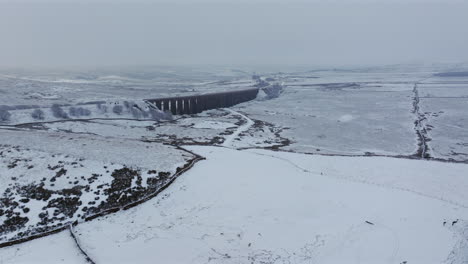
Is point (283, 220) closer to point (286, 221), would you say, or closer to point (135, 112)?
point (286, 221)

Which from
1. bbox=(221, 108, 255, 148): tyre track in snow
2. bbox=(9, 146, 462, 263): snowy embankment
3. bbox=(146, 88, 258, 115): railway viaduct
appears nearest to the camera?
bbox=(9, 146, 462, 263): snowy embankment

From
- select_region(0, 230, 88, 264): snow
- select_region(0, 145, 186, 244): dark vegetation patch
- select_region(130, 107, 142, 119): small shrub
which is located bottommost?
select_region(0, 230, 88, 264): snow

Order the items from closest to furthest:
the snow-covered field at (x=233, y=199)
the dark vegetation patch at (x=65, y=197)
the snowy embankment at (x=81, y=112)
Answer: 1. the snow-covered field at (x=233, y=199)
2. the dark vegetation patch at (x=65, y=197)
3. the snowy embankment at (x=81, y=112)

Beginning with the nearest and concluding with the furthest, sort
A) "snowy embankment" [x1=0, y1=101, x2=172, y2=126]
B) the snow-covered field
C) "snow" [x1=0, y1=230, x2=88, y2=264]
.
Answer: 1. "snow" [x1=0, y1=230, x2=88, y2=264]
2. the snow-covered field
3. "snowy embankment" [x1=0, y1=101, x2=172, y2=126]

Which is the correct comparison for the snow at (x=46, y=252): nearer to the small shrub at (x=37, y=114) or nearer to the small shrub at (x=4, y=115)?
the small shrub at (x=4, y=115)

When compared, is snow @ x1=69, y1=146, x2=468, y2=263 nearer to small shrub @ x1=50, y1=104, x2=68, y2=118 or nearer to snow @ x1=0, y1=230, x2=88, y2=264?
snow @ x1=0, y1=230, x2=88, y2=264

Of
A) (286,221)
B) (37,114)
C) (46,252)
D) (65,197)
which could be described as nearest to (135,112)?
(37,114)

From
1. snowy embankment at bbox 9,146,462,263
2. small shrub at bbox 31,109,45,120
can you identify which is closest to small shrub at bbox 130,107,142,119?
small shrub at bbox 31,109,45,120

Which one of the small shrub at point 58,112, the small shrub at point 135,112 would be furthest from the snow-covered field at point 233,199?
the small shrub at point 135,112
